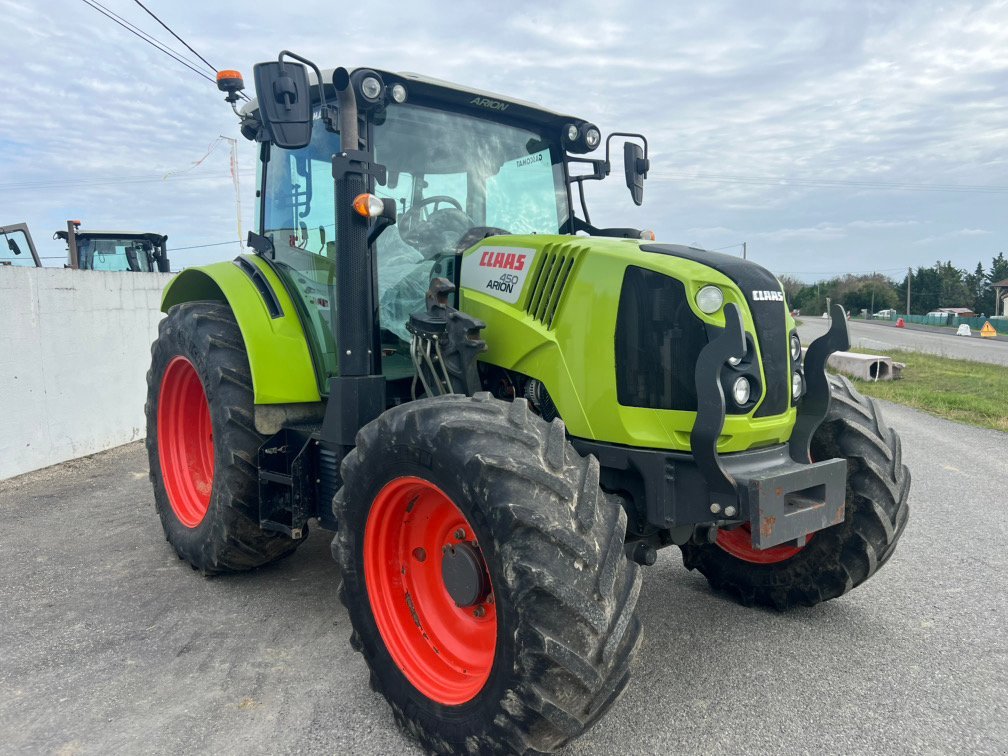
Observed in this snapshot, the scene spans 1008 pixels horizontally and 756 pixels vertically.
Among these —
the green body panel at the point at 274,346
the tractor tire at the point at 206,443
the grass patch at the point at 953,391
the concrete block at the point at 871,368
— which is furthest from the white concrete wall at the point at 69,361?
the concrete block at the point at 871,368

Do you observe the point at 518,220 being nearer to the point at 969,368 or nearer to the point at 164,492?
the point at 164,492

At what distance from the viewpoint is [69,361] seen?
7.36 meters

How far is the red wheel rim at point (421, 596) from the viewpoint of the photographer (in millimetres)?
2865

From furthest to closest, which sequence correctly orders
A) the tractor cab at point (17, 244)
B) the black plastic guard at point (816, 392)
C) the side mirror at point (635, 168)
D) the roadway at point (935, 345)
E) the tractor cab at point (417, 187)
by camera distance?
the roadway at point (935, 345)
the tractor cab at point (17, 244)
the side mirror at point (635, 168)
the tractor cab at point (417, 187)
the black plastic guard at point (816, 392)

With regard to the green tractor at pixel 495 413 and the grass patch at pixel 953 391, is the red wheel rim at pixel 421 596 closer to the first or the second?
the green tractor at pixel 495 413

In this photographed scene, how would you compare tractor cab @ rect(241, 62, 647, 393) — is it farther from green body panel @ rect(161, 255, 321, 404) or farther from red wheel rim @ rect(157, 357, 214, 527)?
red wheel rim @ rect(157, 357, 214, 527)

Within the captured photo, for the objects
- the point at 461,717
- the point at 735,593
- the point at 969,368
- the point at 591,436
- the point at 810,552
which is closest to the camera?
the point at 461,717

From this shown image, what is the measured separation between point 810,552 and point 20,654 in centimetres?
356

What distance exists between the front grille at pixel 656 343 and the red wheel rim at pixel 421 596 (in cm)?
81

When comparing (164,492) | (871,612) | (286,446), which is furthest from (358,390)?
(871,612)

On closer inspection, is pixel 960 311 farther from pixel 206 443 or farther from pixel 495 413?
pixel 495 413

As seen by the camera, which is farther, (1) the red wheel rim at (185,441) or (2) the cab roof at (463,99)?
(1) the red wheel rim at (185,441)

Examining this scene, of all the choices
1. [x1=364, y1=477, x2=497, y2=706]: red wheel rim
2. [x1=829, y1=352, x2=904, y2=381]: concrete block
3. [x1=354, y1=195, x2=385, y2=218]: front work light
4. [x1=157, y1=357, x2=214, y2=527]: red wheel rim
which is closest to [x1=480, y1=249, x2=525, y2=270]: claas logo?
[x1=354, y1=195, x2=385, y2=218]: front work light

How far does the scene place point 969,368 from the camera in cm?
1703
